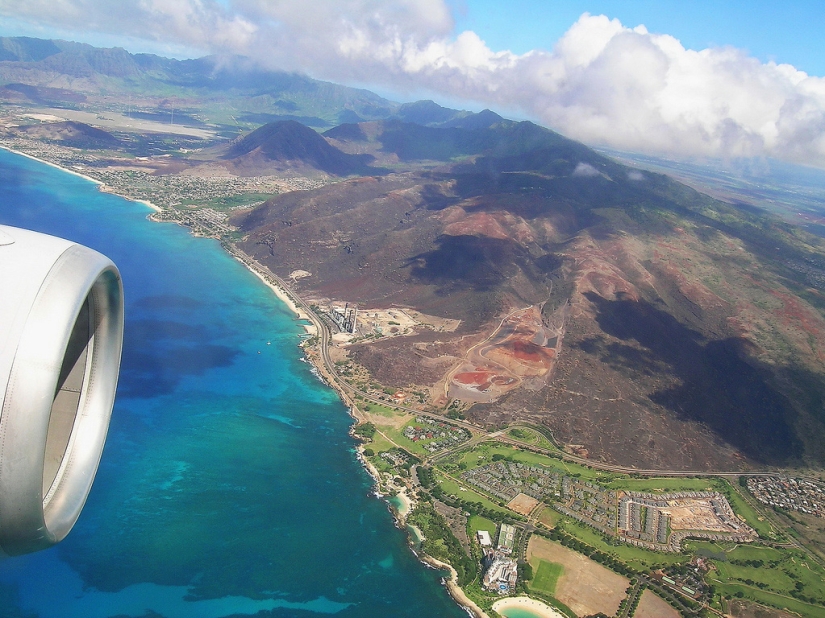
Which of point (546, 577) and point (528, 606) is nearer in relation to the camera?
point (528, 606)

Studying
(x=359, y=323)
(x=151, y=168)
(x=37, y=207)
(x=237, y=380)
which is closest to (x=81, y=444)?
(x=237, y=380)

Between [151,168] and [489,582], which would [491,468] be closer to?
[489,582]

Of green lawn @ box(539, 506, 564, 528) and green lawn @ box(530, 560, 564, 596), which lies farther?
green lawn @ box(539, 506, 564, 528)

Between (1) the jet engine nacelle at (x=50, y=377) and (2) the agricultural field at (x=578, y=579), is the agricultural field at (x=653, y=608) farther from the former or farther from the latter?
(1) the jet engine nacelle at (x=50, y=377)

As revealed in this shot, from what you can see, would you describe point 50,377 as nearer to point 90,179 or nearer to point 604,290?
point 604,290

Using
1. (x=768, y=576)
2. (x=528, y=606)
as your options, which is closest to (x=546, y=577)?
(x=528, y=606)

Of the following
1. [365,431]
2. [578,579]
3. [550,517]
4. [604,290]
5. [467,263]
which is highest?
[604,290]

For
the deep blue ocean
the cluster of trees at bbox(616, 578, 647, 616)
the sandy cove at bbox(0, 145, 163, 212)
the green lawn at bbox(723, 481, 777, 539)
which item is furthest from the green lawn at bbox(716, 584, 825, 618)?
the sandy cove at bbox(0, 145, 163, 212)

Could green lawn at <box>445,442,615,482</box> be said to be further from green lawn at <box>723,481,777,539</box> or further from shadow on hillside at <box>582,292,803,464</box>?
shadow on hillside at <box>582,292,803,464</box>
